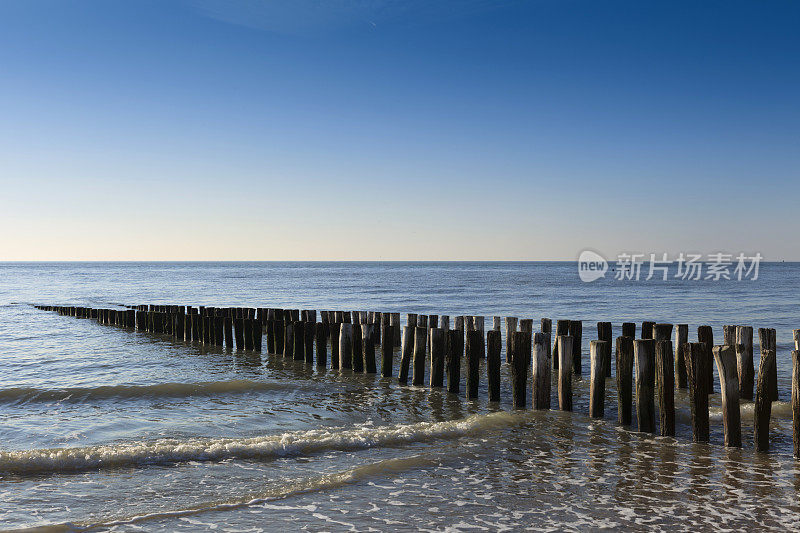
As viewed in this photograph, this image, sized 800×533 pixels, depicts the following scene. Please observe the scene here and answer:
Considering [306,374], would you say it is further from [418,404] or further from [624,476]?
[624,476]

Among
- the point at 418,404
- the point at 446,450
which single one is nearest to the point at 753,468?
the point at 446,450

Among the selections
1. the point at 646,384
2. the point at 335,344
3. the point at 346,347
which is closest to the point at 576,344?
the point at 646,384

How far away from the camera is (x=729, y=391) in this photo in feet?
25.3

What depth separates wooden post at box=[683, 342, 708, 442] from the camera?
792 cm

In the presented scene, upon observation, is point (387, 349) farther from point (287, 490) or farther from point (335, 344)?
point (287, 490)

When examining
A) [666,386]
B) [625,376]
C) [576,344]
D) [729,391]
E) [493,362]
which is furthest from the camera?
[576,344]

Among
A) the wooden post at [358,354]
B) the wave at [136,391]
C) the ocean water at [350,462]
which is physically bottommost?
the wave at [136,391]

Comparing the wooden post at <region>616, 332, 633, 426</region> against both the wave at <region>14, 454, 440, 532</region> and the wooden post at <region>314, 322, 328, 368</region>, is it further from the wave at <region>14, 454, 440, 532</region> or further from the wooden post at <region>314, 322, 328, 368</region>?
the wooden post at <region>314, 322, 328, 368</region>

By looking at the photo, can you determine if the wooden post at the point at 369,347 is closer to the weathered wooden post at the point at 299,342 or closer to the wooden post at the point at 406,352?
the wooden post at the point at 406,352

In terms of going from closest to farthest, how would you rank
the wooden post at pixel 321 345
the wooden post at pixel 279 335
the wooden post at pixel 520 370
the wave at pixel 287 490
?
1. the wave at pixel 287 490
2. the wooden post at pixel 520 370
3. the wooden post at pixel 321 345
4. the wooden post at pixel 279 335

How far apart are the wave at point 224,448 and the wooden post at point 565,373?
1266 millimetres

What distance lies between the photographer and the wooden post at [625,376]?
8.82m

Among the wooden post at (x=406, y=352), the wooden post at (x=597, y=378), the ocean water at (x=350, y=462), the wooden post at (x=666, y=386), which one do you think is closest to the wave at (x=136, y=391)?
the ocean water at (x=350, y=462)

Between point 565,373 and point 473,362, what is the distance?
1.80m
